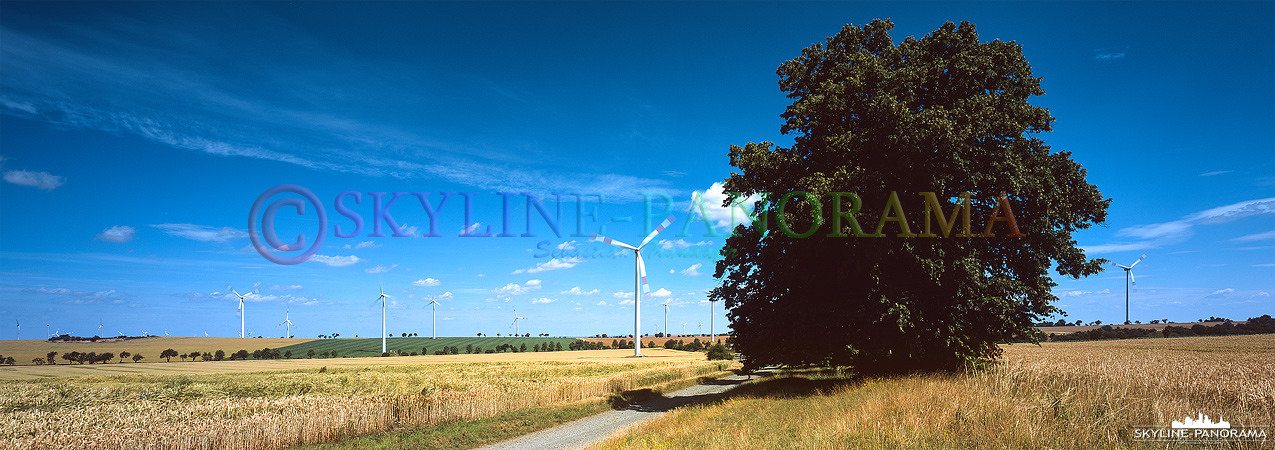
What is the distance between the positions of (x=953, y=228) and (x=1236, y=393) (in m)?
9.96

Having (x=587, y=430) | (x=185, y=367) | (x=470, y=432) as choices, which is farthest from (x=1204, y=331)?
(x=185, y=367)

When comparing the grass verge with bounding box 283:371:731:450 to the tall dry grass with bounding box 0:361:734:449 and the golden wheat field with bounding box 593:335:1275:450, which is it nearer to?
the tall dry grass with bounding box 0:361:734:449

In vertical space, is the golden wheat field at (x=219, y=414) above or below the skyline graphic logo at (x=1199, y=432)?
below

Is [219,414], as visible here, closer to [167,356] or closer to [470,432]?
[470,432]

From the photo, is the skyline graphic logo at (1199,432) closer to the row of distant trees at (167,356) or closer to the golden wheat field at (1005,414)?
the golden wheat field at (1005,414)

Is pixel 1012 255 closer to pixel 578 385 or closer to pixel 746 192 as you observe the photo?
pixel 746 192

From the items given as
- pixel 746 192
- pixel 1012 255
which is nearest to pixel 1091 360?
pixel 1012 255

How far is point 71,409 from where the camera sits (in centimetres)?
2139

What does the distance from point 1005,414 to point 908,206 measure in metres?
12.3

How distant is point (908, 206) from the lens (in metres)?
22.5

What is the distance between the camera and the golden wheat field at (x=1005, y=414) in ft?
34.6

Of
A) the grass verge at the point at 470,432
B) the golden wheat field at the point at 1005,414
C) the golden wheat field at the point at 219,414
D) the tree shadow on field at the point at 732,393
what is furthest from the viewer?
the tree shadow on field at the point at 732,393

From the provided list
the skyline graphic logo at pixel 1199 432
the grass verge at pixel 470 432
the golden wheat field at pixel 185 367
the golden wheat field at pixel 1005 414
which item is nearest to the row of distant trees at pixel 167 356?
the golden wheat field at pixel 185 367

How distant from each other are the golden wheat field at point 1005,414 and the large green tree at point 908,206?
138 inches
